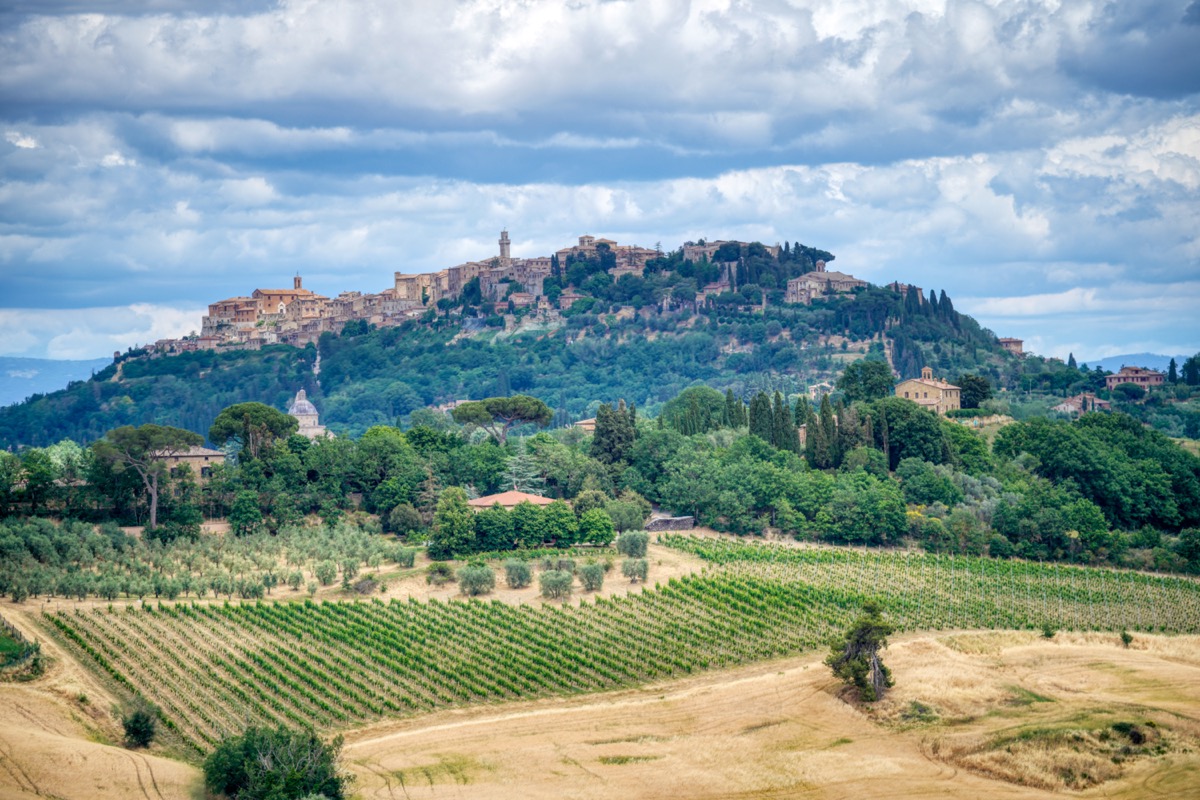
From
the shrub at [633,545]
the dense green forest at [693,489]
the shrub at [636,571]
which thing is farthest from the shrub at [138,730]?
the shrub at [633,545]

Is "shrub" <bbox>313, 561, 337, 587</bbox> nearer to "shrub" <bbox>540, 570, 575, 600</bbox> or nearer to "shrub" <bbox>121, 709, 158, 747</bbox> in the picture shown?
"shrub" <bbox>540, 570, 575, 600</bbox>

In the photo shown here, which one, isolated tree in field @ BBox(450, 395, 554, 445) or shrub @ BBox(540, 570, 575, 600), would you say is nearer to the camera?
shrub @ BBox(540, 570, 575, 600)

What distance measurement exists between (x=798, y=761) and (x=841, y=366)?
11697cm

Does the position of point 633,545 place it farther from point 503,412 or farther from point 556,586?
point 503,412

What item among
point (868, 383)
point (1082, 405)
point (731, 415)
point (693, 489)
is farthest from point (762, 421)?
point (1082, 405)

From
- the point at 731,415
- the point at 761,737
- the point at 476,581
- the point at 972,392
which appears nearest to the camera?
the point at 761,737

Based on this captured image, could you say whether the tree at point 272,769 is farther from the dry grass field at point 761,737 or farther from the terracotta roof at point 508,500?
the terracotta roof at point 508,500

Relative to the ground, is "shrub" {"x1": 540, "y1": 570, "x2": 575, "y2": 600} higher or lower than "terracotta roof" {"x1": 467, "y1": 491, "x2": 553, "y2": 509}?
lower

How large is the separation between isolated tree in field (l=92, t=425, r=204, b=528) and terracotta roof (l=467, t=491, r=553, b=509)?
15.4m

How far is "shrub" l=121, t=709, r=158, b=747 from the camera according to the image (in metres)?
40.5

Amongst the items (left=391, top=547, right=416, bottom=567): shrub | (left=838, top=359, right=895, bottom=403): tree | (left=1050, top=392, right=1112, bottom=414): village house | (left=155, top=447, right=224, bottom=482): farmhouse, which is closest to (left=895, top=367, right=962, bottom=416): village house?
(left=838, top=359, right=895, bottom=403): tree

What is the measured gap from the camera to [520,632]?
53750 millimetres

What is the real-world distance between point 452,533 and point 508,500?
288 inches

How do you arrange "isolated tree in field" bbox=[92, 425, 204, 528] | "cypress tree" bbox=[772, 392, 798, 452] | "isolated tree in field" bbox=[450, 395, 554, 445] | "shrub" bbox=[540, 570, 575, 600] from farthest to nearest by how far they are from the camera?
"isolated tree in field" bbox=[450, 395, 554, 445] → "cypress tree" bbox=[772, 392, 798, 452] → "isolated tree in field" bbox=[92, 425, 204, 528] → "shrub" bbox=[540, 570, 575, 600]
